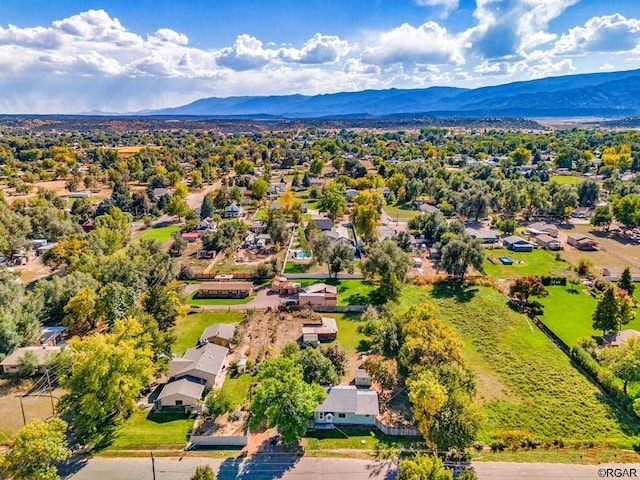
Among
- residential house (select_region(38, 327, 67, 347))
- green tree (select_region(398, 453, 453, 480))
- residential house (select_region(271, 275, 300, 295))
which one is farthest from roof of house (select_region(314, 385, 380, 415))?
residential house (select_region(38, 327, 67, 347))

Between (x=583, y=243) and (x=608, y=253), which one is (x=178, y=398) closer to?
(x=583, y=243)

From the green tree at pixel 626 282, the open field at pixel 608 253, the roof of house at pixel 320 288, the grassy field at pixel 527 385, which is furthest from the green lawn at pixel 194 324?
the open field at pixel 608 253

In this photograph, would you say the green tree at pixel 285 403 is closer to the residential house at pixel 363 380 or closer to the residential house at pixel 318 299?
the residential house at pixel 363 380

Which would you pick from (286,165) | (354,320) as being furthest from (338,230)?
(286,165)

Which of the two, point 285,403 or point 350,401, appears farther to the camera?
point 350,401

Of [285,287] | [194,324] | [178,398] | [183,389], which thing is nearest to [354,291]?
[285,287]

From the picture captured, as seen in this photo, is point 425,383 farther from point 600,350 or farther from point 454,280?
point 454,280

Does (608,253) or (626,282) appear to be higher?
(626,282)
